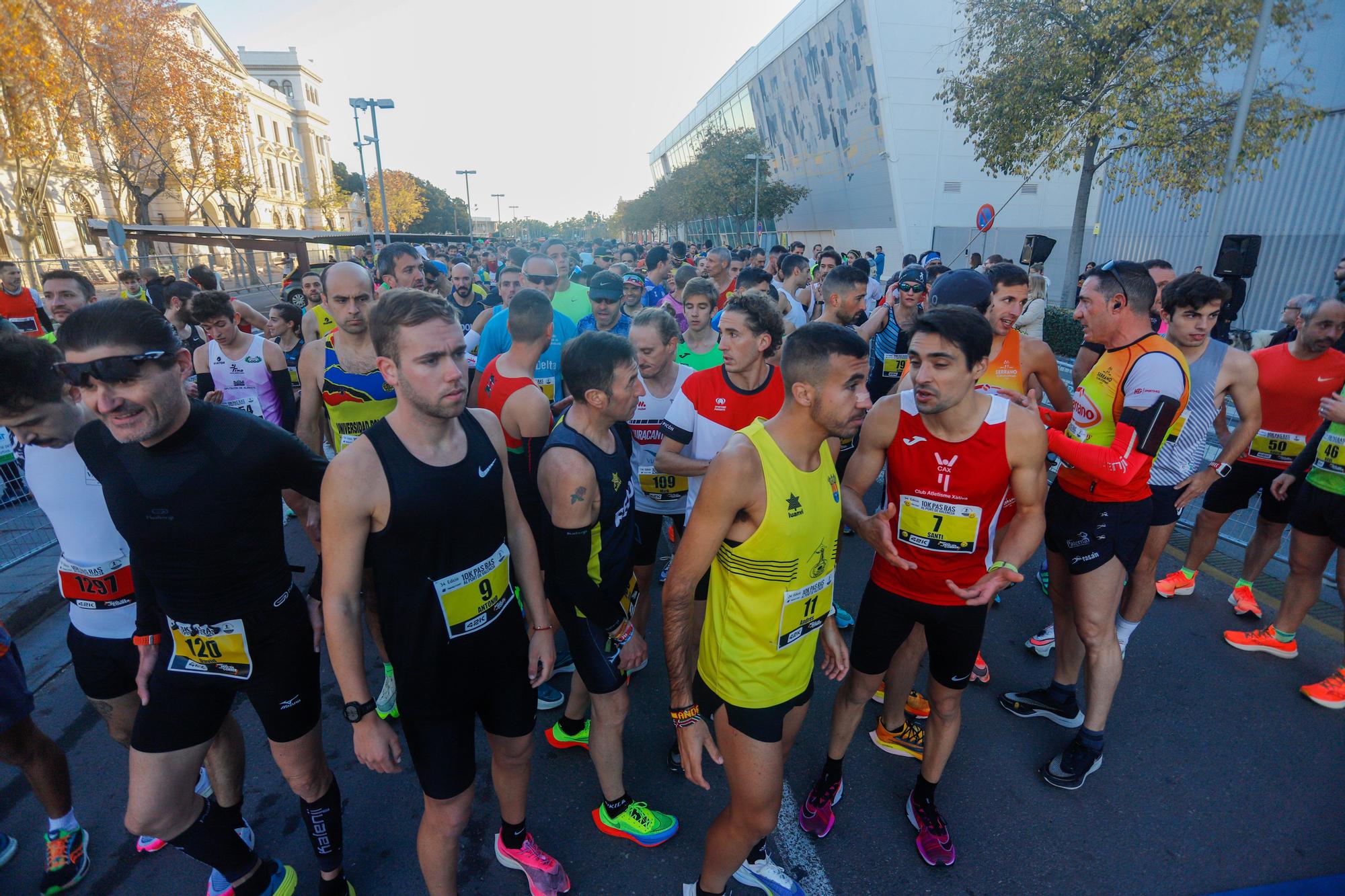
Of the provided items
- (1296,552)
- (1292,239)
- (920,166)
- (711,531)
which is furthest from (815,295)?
(920,166)

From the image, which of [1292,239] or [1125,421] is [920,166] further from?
[1125,421]

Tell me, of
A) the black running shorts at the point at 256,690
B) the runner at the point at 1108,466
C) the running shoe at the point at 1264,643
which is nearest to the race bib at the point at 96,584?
the black running shorts at the point at 256,690

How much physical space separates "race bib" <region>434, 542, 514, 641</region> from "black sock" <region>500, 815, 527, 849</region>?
3.33 ft

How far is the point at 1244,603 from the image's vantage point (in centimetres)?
462

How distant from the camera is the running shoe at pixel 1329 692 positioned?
374cm

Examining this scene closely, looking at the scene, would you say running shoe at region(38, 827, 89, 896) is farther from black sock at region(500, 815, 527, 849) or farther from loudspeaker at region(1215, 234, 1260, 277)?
loudspeaker at region(1215, 234, 1260, 277)

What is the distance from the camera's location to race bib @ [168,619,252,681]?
222cm

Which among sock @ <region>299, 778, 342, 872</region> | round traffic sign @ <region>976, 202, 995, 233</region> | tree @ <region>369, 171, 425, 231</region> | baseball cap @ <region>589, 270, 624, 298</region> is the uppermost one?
tree @ <region>369, 171, 425, 231</region>

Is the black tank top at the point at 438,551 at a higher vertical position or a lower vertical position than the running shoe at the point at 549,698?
higher

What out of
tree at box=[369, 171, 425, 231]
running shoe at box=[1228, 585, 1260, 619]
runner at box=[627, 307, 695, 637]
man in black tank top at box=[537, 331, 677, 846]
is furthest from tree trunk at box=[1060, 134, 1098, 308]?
tree at box=[369, 171, 425, 231]

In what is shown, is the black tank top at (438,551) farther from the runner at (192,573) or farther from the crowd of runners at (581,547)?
the runner at (192,573)

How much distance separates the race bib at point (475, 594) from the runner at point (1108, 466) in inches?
97.4

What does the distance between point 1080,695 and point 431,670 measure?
3919mm

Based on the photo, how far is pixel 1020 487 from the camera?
2645mm
